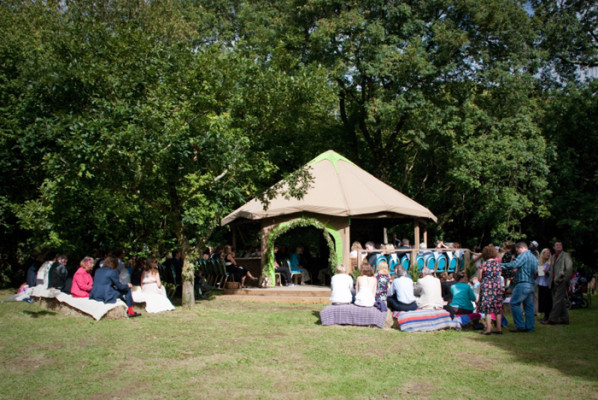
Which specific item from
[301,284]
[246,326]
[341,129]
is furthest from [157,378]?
[341,129]

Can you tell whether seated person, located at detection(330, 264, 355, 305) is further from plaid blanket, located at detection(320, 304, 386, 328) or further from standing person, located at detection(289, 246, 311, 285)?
standing person, located at detection(289, 246, 311, 285)

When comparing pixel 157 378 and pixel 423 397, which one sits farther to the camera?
pixel 157 378

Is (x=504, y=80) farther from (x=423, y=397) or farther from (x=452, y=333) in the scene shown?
(x=423, y=397)

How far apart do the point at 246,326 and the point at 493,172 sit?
13985mm

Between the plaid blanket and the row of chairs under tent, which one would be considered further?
the row of chairs under tent

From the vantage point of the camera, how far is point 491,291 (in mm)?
9352

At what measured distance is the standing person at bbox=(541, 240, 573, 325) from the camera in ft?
34.2

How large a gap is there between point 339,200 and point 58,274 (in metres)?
7.71

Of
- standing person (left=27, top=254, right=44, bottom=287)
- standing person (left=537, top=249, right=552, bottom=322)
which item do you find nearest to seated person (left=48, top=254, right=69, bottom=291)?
standing person (left=27, top=254, right=44, bottom=287)

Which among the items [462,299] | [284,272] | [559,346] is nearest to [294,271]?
[284,272]

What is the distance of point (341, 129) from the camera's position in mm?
25688

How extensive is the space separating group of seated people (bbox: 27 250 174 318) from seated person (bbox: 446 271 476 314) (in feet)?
19.8

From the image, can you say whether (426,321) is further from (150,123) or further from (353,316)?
(150,123)

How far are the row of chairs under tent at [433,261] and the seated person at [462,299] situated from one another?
15.2 ft
